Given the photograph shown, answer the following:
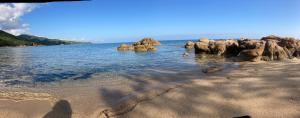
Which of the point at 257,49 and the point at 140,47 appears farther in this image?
the point at 140,47

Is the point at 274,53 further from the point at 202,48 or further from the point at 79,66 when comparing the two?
the point at 79,66

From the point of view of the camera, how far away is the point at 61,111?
863 cm

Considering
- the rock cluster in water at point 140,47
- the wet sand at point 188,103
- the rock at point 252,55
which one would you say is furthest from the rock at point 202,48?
the wet sand at point 188,103

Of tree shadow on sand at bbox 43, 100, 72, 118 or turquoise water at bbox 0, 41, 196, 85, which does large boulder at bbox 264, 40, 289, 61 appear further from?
tree shadow on sand at bbox 43, 100, 72, 118

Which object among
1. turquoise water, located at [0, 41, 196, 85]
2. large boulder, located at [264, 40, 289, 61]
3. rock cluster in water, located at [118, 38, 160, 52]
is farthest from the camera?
rock cluster in water, located at [118, 38, 160, 52]

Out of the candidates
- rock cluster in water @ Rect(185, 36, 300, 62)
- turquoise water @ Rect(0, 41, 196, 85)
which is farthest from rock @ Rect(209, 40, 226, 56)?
turquoise water @ Rect(0, 41, 196, 85)

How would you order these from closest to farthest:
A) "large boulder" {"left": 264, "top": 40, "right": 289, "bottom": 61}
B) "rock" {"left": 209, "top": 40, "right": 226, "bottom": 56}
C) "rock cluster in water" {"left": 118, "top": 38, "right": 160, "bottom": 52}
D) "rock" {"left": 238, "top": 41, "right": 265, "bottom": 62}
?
"rock" {"left": 238, "top": 41, "right": 265, "bottom": 62}, "large boulder" {"left": 264, "top": 40, "right": 289, "bottom": 61}, "rock" {"left": 209, "top": 40, "right": 226, "bottom": 56}, "rock cluster in water" {"left": 118, "top": 38, "right": 160, "bottom": 52}

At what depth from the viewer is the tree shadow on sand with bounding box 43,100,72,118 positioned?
26.6ft


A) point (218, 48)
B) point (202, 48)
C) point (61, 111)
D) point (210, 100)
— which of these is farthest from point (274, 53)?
point (61, 111)

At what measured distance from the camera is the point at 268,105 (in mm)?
7508

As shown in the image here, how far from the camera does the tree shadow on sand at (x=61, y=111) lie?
809cm

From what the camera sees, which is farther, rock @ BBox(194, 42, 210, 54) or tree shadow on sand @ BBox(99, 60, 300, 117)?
rock @ BBox(194, 42, 210, 54)

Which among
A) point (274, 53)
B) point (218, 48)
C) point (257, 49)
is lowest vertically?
point (218, 48)

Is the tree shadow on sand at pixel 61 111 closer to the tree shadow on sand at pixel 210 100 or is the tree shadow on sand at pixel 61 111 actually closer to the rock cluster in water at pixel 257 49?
the tree shadow on sand at pixel 210 100
